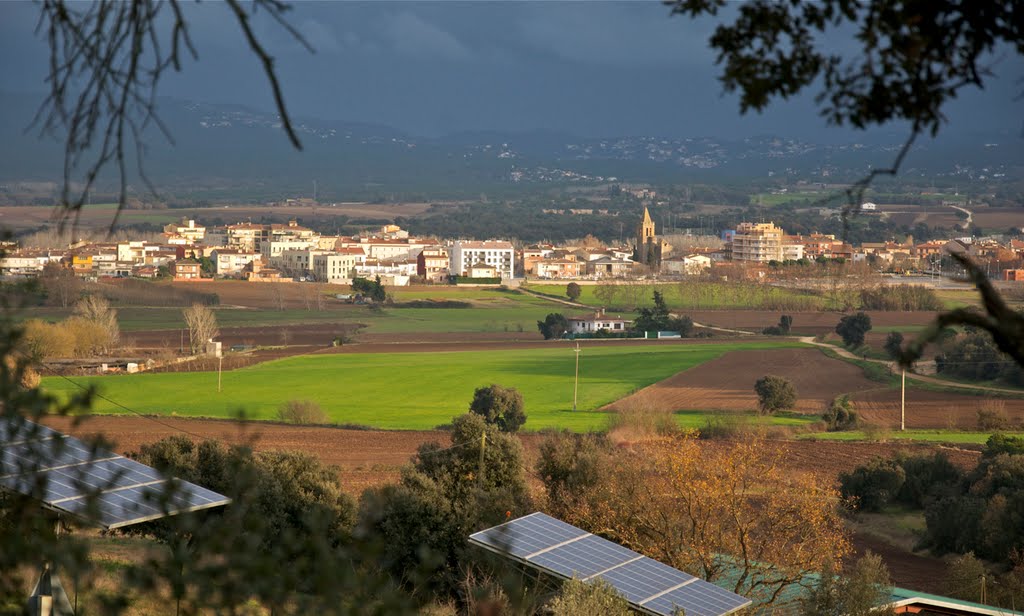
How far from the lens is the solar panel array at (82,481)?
326 cm

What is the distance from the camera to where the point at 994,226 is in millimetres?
116688

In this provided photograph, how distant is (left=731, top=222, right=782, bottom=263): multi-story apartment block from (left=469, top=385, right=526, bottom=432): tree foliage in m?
65.8

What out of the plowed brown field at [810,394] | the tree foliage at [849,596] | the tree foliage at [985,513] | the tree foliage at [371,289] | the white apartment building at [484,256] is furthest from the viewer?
the white apartment building at [484,256]

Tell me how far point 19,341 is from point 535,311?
58.8 metres

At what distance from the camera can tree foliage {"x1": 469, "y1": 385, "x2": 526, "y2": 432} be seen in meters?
30.0

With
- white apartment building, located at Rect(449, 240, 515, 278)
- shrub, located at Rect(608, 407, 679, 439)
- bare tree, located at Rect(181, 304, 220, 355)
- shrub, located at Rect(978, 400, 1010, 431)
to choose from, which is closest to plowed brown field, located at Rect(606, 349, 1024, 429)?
shrub, located at Rect(978, 400, 1010, 431)

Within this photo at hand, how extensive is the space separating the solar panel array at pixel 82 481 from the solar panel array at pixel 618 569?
290 centimetres

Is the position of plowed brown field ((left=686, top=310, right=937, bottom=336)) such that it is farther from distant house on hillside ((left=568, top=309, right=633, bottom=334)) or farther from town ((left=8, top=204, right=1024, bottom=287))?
town ((left=8, top=204, right=1024, bottom=287))

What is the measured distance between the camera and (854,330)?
46875 millimetres

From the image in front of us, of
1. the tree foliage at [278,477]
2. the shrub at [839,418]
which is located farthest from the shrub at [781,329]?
the tree foliage at [278,477]

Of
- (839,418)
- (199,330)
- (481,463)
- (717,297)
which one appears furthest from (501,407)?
(717,297)

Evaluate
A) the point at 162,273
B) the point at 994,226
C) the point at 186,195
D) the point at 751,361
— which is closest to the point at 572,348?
the point at 751,361

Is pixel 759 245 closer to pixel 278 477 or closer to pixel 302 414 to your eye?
pixel 302 414

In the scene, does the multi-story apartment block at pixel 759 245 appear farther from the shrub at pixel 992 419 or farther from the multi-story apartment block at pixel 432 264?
the shrub at pixel 992 419
